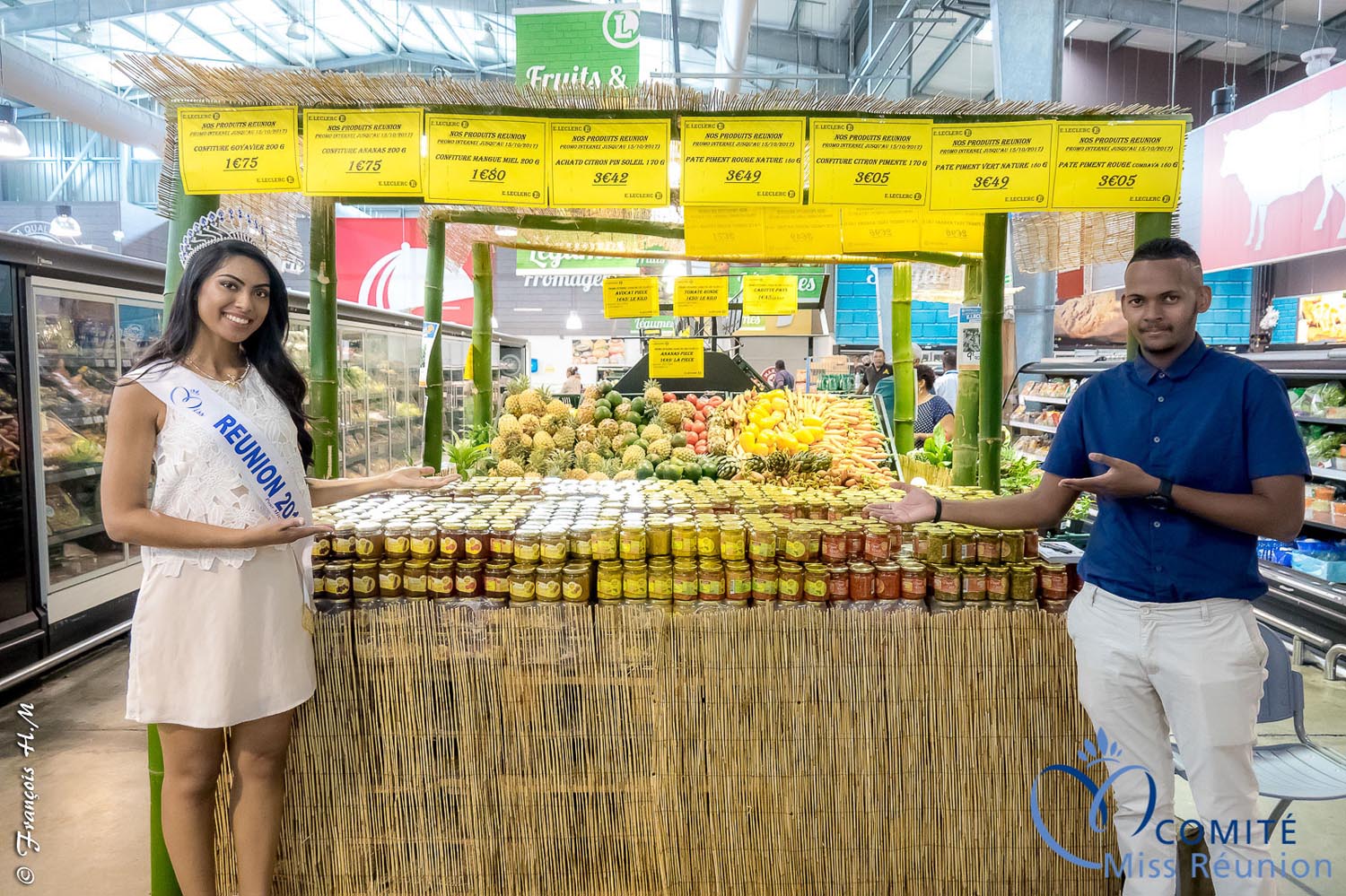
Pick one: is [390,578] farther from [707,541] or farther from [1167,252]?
[1167,252]

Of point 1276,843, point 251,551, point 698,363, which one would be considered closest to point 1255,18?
point 698,363

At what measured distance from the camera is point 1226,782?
1.81 m

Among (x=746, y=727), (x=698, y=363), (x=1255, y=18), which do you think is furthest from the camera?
(x=1255, y=18)

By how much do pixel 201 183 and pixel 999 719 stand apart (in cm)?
283

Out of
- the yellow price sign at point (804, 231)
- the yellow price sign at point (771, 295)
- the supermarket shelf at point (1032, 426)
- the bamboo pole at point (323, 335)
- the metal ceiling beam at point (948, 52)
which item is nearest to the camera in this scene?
the bamboo pole at point (323, 335)

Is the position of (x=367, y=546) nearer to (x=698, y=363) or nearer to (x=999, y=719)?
(x=999, y=719)

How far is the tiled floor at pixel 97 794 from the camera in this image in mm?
2695

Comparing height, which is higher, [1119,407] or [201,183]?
[201,183]

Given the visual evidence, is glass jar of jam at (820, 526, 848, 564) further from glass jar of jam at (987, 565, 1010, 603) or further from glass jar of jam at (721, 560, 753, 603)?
glass jar of jam at (987, 565, 1010, 603)

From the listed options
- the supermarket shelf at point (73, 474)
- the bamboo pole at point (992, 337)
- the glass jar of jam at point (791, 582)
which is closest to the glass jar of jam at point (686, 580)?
the glass jar of jam at point (791, 582)

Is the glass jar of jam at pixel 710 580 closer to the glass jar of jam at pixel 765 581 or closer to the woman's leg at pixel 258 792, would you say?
the glass jar of jam at pixel 765 581

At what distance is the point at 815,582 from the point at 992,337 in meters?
1.62

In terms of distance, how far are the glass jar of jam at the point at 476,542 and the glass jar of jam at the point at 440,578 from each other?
0.06 metres

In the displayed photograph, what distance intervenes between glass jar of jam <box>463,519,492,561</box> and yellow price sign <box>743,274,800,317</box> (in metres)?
3.50
